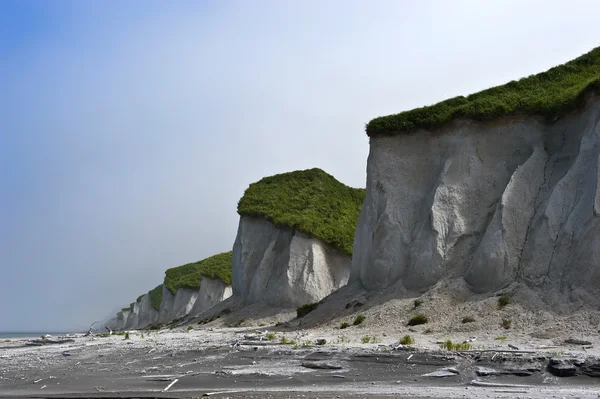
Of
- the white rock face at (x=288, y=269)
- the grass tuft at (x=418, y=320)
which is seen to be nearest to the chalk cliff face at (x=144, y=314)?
the white rock face at (x=288, y=269)

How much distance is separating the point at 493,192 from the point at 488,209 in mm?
747

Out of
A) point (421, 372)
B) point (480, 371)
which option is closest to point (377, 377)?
point (421, 372)

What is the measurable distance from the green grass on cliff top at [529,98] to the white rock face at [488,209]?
442mm

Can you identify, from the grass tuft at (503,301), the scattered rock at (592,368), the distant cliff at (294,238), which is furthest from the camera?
the distant cliff at (294,238)

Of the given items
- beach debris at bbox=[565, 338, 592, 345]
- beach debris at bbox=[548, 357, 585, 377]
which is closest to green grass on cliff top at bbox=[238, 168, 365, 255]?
beach debris at bbox=[565, 338, 592, 345]

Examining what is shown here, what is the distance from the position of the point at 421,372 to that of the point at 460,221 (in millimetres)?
11559

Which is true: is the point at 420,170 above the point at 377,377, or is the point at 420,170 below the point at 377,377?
above

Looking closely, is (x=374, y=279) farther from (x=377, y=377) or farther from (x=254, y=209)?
(x=254, y=209)

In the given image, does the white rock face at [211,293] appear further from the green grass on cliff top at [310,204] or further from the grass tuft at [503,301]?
the grass tuft at [503,301]

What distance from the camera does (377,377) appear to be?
13.4m

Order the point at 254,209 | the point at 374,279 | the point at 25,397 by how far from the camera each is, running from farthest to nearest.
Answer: the point at 254,209
the point at 374,279
the point at 25,397

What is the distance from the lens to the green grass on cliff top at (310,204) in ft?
126

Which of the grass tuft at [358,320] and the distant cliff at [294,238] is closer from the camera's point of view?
the grass tuft at [358,320]

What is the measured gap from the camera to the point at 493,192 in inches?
951
